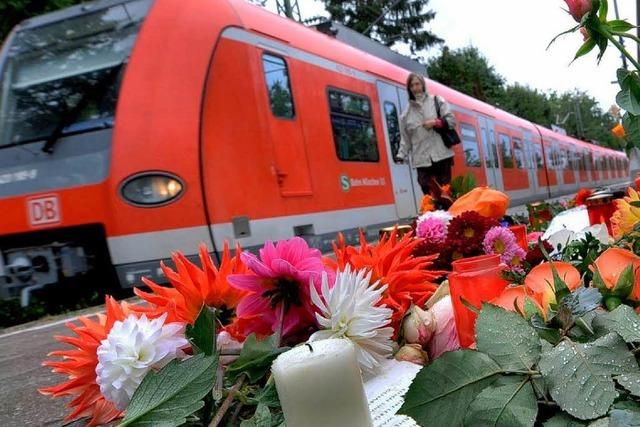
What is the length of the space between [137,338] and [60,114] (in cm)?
446

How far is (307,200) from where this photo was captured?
221 inches

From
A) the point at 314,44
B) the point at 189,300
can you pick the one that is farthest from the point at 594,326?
the point at 314,44

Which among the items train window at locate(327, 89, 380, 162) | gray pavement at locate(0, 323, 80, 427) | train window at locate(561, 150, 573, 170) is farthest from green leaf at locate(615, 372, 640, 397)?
train window at locate(561, 150, 573, 170)

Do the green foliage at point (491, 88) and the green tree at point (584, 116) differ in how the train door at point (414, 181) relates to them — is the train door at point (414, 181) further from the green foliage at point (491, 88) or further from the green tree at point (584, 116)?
the green tree at point (584, 116)

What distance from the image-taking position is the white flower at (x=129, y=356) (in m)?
0.80

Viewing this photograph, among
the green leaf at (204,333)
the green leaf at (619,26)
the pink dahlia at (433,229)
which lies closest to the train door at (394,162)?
the pink dahlia at (433,229)

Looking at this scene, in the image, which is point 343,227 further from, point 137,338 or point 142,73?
point 137,338

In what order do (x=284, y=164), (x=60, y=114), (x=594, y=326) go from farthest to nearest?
(x=284, y=164), (x=60, y=114), (x=594, y=326)

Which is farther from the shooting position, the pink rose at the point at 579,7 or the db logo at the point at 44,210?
the db logo at the point at 44,210

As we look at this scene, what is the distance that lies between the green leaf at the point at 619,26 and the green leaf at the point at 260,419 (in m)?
0.71

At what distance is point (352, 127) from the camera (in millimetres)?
6957

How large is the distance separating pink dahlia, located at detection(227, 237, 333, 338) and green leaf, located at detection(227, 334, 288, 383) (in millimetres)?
56

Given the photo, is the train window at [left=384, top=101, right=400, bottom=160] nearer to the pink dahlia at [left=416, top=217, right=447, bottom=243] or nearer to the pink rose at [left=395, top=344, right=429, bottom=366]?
the pink dahlia at [left=416, top=217, right=447, bottom=243]

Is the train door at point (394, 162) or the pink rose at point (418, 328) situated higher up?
the train door at point (394, 162)
